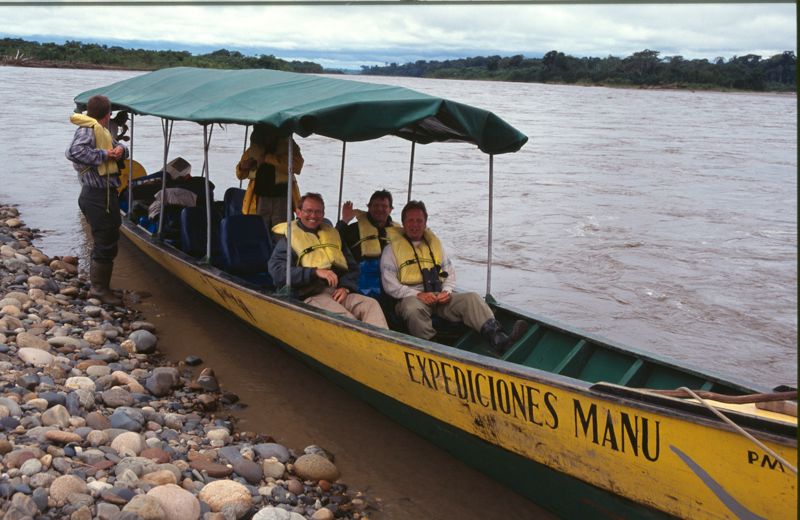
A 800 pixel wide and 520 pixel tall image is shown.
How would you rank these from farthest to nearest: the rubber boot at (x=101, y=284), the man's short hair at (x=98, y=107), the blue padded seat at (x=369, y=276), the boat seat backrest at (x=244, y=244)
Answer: the rubber boot at (x=101, y=284), the boat seat backrest at (x=244, y=244), the man's short hair at (x=98, y=107), the blue padded seat at (x=369, y=276)

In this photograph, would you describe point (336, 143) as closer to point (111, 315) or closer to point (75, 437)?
point (111, 315)

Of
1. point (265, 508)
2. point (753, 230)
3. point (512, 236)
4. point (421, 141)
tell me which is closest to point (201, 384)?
point (265, 508)

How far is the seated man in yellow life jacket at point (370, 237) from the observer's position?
680 cm

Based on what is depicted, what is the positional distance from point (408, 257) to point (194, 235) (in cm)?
301

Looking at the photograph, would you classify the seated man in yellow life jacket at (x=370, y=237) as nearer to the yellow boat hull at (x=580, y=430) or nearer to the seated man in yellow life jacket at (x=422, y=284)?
the seated man in yellow life jacket at (x=422, y=284)

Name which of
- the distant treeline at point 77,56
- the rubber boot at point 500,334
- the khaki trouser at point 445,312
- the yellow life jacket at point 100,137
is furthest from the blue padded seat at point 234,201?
the distant treeline at point 77,56

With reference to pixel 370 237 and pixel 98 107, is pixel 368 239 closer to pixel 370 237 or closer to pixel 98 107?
Result: pixel 370 237

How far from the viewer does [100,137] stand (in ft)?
22.7

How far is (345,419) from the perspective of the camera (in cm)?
599

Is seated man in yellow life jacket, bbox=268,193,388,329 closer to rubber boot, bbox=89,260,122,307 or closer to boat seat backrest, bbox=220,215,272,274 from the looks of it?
boat seat backrest, bbox=220,215,272,274

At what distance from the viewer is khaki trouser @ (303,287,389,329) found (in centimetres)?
592

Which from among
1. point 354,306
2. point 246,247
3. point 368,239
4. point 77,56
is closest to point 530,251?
point 368,239

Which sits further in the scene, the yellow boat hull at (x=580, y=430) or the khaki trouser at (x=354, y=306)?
the khaki trouser at (x=354, y=306)

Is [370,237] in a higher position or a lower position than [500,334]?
higher
